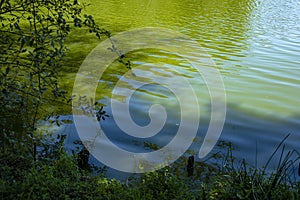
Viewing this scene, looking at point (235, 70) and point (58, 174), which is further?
point (235, 70)

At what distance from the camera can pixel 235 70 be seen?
8.52m

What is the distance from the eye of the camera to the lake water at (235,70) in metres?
5.32

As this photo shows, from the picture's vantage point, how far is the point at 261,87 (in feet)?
24.1

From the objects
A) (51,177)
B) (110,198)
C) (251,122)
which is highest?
(51,177)

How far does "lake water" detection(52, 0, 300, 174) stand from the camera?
17.4 ft

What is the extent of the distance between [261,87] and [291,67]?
187cm

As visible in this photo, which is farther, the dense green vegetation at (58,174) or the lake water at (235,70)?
the lake water at (235,70)

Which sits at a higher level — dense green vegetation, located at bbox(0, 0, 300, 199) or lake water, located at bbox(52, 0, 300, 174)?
dense green vegetation, located at bbox(0, 0, 300, 199)

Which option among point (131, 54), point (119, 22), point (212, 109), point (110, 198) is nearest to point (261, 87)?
point (212, 109)

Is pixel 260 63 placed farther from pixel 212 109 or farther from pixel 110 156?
pixel 110 156

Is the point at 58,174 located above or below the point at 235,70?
above

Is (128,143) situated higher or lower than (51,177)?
lower

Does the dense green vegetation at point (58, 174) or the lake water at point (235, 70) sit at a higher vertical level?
the dense green vegetation at point (58, 174)

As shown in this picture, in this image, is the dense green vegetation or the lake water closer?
the dense green vegetation
